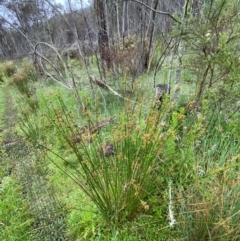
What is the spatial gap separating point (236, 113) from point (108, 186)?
4.99 ft

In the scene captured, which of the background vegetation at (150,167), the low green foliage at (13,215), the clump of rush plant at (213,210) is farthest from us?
the low green foliage at (13,215)

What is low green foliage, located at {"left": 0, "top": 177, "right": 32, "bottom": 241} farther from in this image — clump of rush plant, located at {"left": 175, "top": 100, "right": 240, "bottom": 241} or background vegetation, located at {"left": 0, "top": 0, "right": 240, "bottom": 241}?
clump of rush plant, located at {"left": 175, "top": 100, "right": 240, "bottom": 241}

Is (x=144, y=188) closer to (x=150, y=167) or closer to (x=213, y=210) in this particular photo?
(x=150, y=167)

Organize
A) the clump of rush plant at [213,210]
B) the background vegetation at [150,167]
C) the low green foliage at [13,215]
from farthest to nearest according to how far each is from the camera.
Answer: the low green foliage at [13,215] → the background vegetation at [150,167] → the clump of rush plant at [213,210]

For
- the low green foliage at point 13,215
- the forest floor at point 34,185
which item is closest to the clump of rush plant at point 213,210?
the forest floor at point 34,185

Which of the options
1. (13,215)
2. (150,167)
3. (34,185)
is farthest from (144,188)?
(34,185)

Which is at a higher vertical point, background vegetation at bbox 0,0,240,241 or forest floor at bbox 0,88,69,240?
background vegetation at bbox 0,0,240,241

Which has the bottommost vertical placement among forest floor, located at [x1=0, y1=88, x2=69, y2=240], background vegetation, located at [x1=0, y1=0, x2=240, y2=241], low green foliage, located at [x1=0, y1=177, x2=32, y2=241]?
forest floor, located at [x1=0, y1=88, x2=69, y2=240]

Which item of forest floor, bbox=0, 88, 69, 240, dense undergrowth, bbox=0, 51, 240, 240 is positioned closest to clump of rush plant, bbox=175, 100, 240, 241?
dense undergrowth, bbox=0, 51, 240, 240

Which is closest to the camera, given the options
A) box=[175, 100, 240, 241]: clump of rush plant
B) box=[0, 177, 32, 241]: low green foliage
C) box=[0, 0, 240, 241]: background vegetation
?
→ box=[175, 100, 240, 241]: clump of rush plant

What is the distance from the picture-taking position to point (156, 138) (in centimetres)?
142

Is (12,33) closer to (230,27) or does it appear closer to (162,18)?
(162,18)

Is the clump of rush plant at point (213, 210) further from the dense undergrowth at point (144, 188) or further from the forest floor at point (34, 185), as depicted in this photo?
the forest floor at point (34, 185)

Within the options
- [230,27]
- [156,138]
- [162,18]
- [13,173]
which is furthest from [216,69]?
[162,18]
